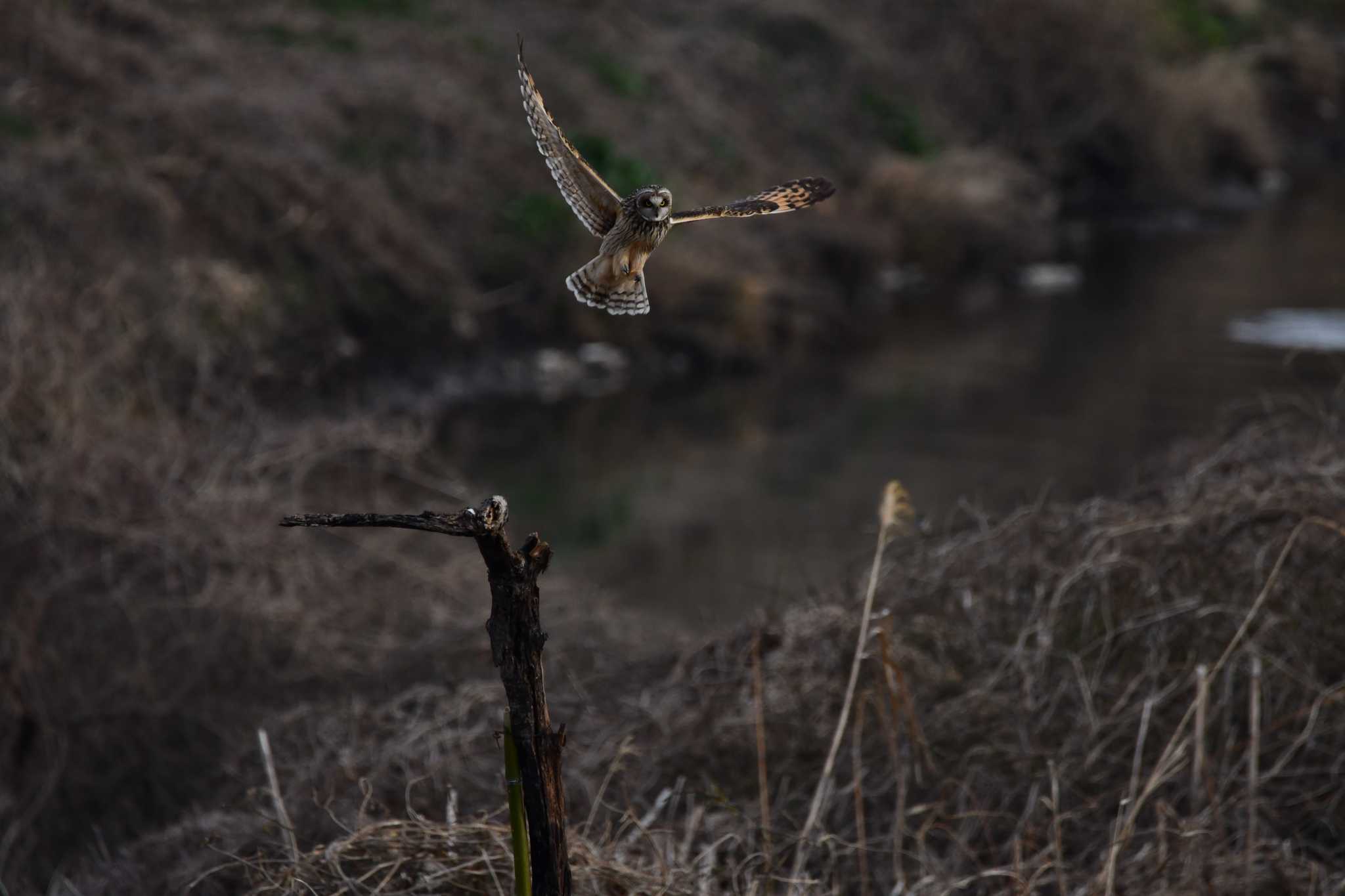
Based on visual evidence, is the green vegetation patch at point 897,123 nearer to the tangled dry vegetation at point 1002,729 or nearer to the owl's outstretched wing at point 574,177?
the tangled dry vegetation at point 1002,729

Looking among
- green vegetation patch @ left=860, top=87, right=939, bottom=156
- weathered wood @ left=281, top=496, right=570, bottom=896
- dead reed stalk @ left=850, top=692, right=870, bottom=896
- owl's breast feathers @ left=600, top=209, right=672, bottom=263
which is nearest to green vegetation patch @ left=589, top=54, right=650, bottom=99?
green vegetation patch @ left=860, top=87, right=939, bottom=156

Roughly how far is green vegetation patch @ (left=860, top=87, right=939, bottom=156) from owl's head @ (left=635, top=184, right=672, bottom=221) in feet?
55.5

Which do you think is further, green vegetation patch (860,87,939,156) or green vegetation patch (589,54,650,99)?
green vegetation patch (860,87,939,156)

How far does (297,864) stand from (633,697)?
1936 millimetres

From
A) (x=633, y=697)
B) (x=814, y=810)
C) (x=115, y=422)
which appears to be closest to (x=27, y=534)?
(x=115, y=422)

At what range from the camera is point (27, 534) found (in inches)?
223

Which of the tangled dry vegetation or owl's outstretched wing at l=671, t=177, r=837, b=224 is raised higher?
owl's outstretched wing at l=671, t=177, r=837, b=224

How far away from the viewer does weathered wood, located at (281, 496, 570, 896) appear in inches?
63.9

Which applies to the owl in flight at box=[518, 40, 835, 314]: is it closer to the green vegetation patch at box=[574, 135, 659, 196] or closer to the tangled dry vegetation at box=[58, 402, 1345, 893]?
the tangled dry vegetation at box=[58, 402, 1345, 893]

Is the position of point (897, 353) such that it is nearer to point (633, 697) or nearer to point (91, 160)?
point (91, 160)

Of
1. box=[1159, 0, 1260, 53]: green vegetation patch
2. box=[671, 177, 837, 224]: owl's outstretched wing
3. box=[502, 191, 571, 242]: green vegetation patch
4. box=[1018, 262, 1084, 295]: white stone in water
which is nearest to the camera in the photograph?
box=[671, 177, 837, 224]: owl's outstretched wing

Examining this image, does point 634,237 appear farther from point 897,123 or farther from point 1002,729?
point 897,123

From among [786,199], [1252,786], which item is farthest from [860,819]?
[786,199]

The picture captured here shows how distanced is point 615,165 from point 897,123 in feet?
21.8
